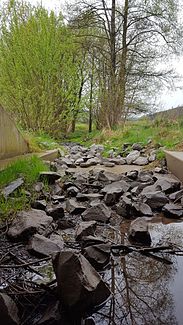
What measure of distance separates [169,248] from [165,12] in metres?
10.3

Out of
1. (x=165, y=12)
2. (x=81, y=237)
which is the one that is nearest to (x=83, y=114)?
(x=165, y=12)

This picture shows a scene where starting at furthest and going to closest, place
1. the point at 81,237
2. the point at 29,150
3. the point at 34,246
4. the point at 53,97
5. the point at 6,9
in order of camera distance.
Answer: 1. the point at 53,97
2. the point at 6,9
3. the point at 29,150
4. the point at 81,237
5. the point at 34,246

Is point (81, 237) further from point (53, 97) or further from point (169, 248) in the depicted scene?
point (53, 97)

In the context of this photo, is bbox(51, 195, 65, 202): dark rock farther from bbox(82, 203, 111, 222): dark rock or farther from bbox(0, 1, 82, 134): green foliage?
bbox(0, 1, 82, 134): green foliage

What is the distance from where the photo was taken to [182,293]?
1.26 meters

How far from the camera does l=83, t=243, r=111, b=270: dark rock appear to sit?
1.47 meters

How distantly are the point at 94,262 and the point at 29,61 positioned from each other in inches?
317

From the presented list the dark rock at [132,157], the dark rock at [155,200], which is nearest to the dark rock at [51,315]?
the dark rock at [155,200]

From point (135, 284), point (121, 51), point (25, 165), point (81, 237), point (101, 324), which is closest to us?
point (101, 324)

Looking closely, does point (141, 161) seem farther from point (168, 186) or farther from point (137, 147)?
point (168, 186)

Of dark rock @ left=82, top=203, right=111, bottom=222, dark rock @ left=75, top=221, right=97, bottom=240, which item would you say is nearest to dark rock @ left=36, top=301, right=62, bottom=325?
dark rock @ left=75, top=221, right=97, bottom=240

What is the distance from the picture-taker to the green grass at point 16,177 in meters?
2.14

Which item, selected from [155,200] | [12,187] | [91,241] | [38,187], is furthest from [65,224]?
[38,187]

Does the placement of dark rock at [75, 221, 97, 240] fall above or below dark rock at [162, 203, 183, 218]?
above
